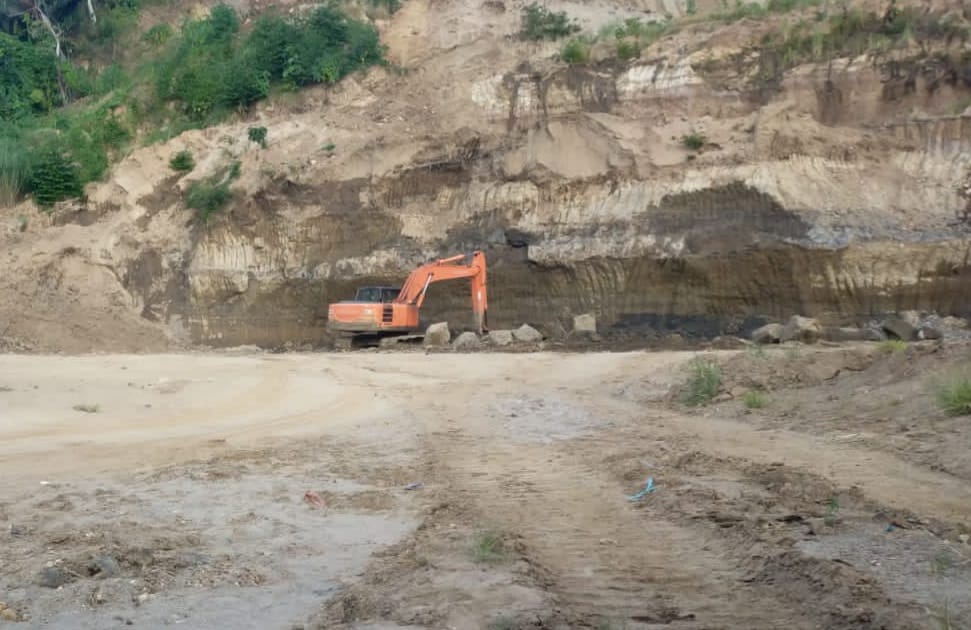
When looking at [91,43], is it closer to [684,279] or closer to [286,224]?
[286,224]

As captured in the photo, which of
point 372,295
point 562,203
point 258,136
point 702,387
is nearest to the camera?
point 702,387

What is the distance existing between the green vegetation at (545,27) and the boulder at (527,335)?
14025mm

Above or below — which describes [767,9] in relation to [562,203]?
above

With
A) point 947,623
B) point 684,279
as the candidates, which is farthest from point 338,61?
point 947,623

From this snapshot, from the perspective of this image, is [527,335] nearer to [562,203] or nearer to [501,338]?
[501,338]

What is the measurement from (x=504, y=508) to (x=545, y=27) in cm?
3228

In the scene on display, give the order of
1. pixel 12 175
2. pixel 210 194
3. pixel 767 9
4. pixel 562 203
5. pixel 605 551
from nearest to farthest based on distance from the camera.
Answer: pixel 605 551, pixel 562 203, pixel 767 9, pixel 210 194, pixel 12 175

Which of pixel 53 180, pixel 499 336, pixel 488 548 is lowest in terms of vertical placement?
pixel 488 548

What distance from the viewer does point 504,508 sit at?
6902mm

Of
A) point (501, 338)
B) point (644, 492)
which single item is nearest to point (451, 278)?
point (501, 338)

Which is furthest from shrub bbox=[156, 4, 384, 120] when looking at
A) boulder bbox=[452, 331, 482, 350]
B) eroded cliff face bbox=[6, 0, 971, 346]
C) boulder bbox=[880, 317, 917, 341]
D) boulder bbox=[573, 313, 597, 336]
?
boulder bbox=[880, 317, 917, 341]

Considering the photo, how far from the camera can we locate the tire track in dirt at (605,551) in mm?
4363

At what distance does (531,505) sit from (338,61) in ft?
105

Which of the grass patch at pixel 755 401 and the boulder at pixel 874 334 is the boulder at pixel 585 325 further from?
the grass patch at pixel 755 401
